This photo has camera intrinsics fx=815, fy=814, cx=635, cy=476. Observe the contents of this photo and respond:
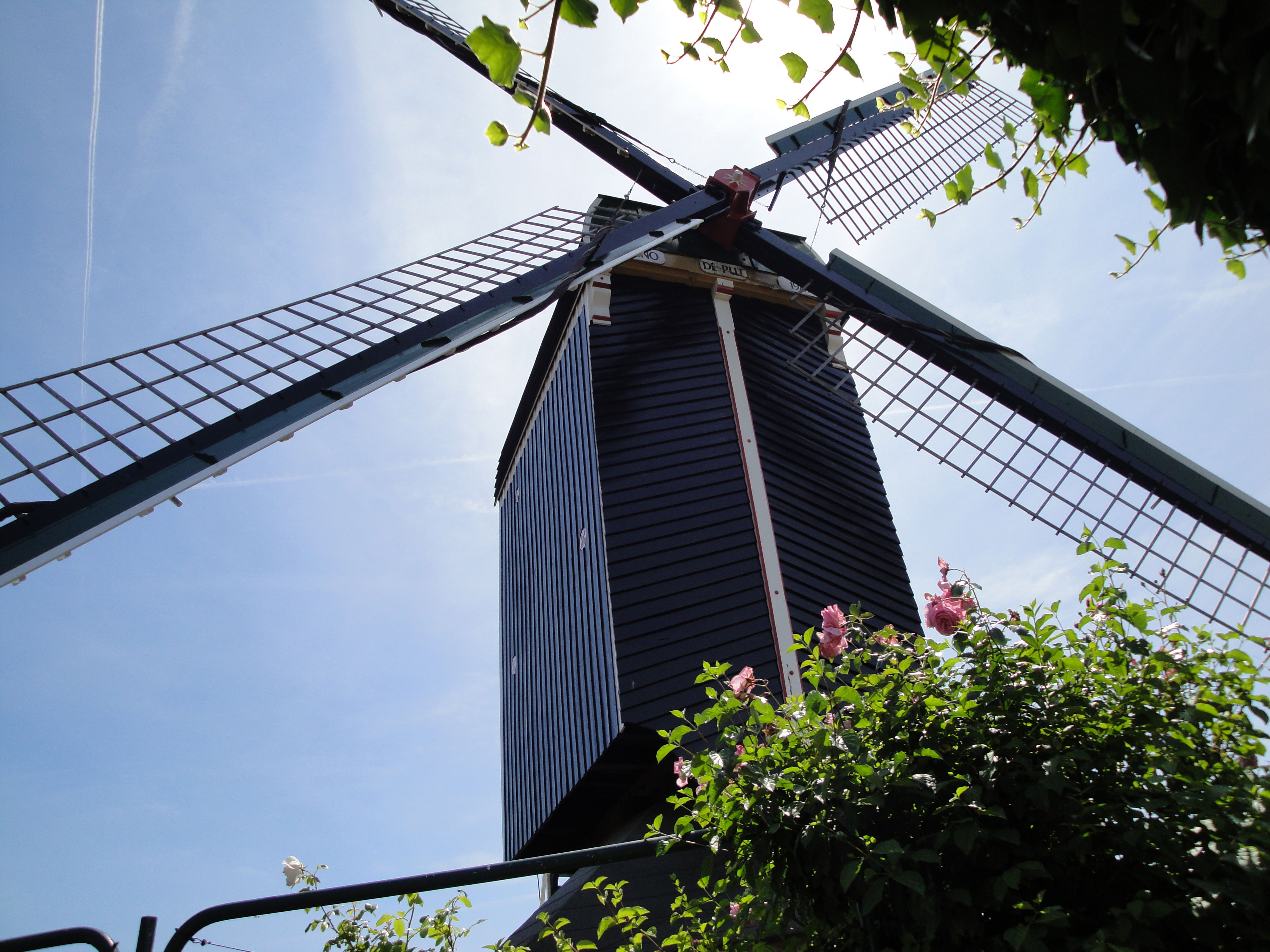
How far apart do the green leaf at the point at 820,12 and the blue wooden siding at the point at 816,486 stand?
6354mm

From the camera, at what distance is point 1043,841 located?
1996 millimetres

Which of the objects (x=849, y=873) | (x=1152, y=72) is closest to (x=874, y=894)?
(x=849, y=873)

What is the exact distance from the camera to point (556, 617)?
9656mm

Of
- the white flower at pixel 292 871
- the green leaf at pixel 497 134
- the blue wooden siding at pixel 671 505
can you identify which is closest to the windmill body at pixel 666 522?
the blue wooden siding at pixel 671 505

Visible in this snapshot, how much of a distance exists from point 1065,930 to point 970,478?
797 cm

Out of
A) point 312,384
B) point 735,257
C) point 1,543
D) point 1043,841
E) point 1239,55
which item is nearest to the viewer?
point 1239,55

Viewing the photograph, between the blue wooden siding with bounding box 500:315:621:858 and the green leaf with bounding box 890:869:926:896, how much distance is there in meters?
5.36

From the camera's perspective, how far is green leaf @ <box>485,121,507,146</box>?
7.51ft

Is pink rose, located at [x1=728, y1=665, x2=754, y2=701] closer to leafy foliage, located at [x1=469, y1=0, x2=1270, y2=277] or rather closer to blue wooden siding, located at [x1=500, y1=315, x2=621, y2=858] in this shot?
leafy foliage, located at [x1=469, y1=0, x2=1270, y2=277]

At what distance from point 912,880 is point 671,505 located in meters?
6.52

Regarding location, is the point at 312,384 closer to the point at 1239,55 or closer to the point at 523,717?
the point at 1239,55

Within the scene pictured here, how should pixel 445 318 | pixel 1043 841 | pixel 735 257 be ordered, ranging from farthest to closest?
pixel 735 257
pixel 445 318
pixel 1043 841

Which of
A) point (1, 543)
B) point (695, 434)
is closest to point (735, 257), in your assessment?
point (695, 434)

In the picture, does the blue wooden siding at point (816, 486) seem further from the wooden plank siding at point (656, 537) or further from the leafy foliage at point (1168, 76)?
the leafy foliage at point (1168, 76)
